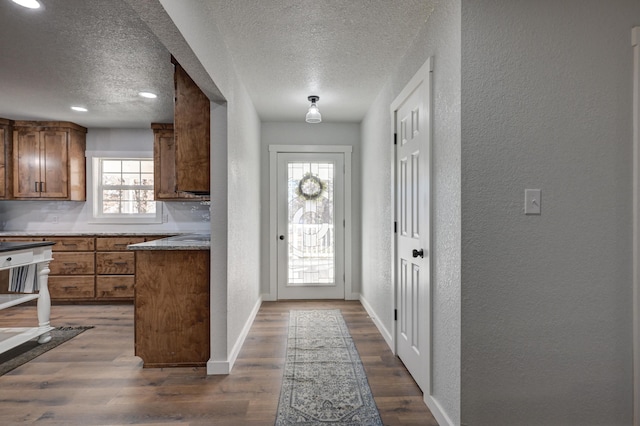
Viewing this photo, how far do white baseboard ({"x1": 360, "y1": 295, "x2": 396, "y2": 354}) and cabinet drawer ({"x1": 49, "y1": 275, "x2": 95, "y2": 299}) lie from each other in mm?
3431

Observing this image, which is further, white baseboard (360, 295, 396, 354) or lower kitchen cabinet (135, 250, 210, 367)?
white baseboard (360, 295, 396, 354)

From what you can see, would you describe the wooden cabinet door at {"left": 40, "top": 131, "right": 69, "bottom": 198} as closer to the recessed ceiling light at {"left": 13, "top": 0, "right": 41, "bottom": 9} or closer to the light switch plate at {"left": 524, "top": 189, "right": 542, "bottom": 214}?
the recessed ceiling light at {"left": 13, "top": 0, "right": 41, "bottom": 9}

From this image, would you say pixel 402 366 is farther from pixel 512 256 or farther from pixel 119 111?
pixel 119 111

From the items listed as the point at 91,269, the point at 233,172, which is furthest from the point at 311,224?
the point at 91,269

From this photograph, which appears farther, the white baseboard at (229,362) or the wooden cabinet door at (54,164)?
the wooden cabinet door at (54,164)

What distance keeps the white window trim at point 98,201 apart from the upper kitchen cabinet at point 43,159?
28 centimetres

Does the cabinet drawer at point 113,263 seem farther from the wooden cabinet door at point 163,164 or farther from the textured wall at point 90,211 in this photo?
the wooden cabinet door at point 163,164

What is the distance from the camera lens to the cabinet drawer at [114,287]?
450 cm

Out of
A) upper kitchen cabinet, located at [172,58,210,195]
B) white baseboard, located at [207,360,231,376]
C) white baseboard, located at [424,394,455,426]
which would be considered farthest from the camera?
upper kitchen cabinet, located at [172,58,210,195]

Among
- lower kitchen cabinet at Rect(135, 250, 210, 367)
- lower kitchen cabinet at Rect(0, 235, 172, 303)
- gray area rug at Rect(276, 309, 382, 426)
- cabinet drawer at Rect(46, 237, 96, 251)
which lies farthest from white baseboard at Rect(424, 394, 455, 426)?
cabinet drawer at Rect(46, 237, 96, 251)

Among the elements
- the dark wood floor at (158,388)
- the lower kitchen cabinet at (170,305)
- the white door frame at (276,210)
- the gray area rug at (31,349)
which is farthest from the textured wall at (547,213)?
the gray area rug at (31,349)

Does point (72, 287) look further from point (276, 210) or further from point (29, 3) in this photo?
point (29, 3)

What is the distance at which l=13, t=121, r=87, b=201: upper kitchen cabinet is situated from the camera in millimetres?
4613

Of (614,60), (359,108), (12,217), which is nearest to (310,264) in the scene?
(359,108)
